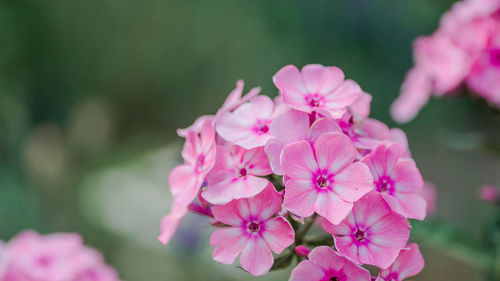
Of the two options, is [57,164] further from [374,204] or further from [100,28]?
[374,204]

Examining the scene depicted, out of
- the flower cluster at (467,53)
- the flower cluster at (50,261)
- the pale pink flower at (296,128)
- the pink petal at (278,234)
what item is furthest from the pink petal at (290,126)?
the flower cluster at (467,53)

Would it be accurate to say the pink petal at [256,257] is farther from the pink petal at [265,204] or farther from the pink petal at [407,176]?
the pink petal at [407,176]

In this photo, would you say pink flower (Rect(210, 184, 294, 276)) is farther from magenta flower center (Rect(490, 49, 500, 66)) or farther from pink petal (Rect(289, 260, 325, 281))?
magenta flower center (Rect(490, 49, 500, 66))

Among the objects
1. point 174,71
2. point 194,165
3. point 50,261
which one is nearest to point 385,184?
point 194,165

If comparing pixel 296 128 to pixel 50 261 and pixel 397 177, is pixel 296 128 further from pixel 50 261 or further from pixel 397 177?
pixel 50 261

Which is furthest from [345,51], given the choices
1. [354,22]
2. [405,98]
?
[405,98]
